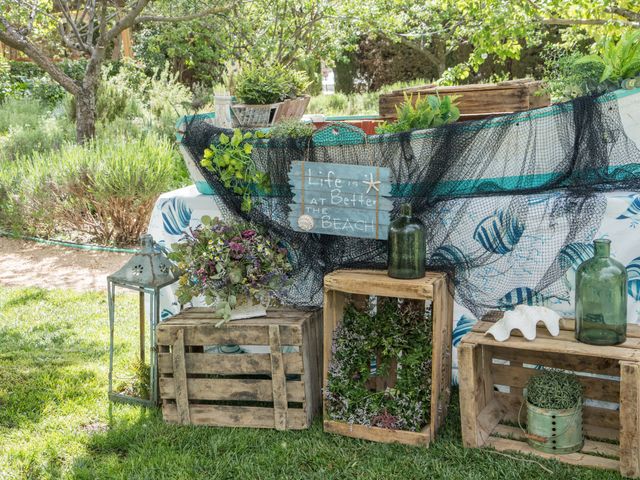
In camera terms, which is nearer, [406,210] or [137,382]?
[406,210]

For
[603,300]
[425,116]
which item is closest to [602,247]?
[603,300]

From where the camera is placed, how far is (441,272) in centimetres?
272

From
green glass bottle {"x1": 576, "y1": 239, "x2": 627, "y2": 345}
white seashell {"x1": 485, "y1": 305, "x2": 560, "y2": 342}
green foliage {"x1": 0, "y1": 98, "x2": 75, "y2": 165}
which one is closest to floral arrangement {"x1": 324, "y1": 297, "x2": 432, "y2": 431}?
white seashell {"x1": 485, "y1": 305, "x2": 560, "y2": 342}

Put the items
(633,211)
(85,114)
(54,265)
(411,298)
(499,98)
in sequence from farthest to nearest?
(85,114) < (54,265) < (499,98) < (411,298) < (633,211)

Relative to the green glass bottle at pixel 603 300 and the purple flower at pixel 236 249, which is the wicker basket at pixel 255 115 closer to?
the purple flower at pixel 236 249

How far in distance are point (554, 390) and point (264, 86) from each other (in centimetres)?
188

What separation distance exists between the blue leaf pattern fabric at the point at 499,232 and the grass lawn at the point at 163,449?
2.19 feet

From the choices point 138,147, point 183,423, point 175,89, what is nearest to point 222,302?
point 183,423

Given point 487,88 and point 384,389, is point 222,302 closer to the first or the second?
point 384,389

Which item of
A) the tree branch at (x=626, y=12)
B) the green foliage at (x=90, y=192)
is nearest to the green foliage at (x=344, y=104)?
the green foliage at (x=90, y=192)

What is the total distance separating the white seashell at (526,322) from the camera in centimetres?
242

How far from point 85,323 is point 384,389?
2.08m

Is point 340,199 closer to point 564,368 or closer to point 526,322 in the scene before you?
point 526,322

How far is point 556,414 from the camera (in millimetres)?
2447
